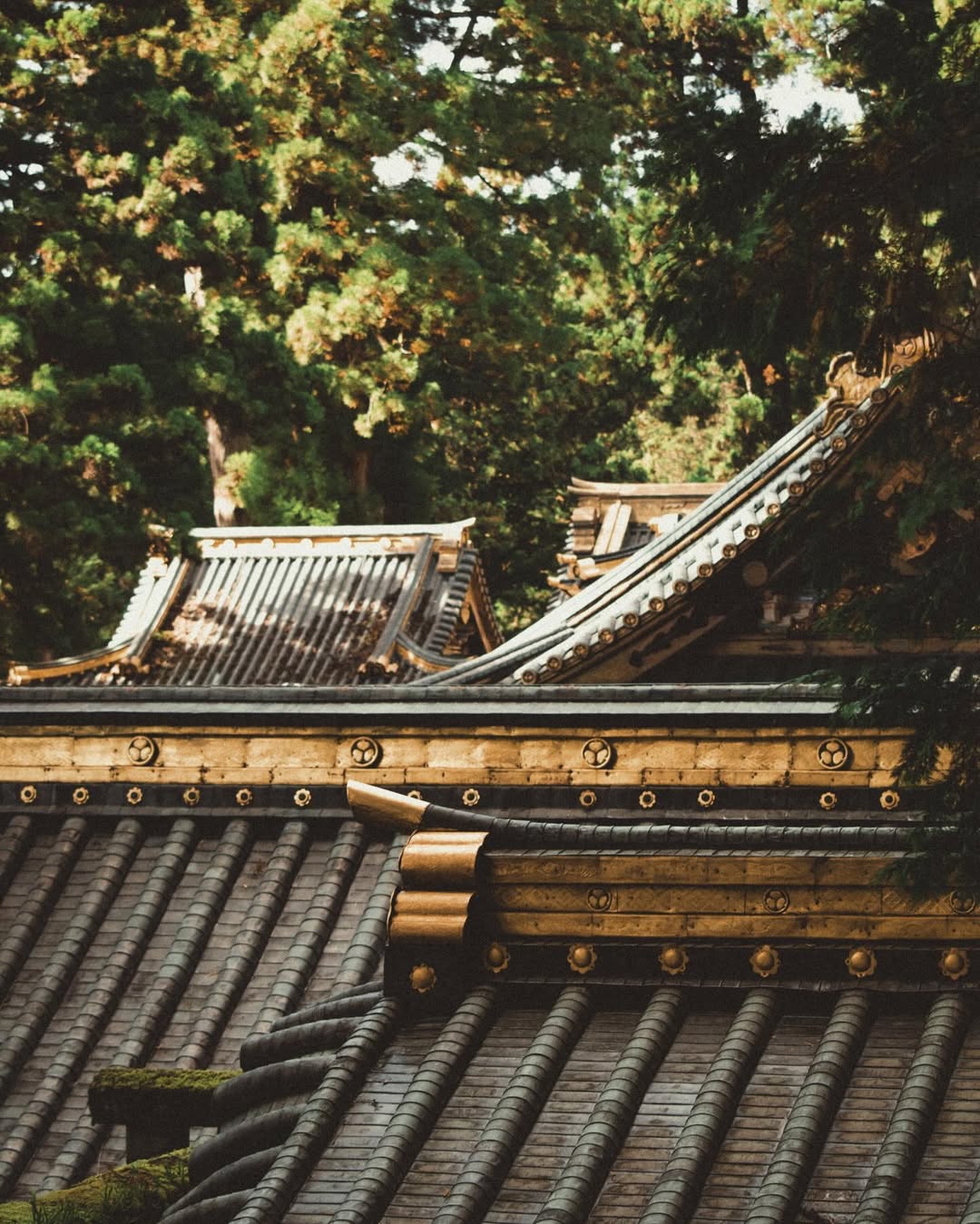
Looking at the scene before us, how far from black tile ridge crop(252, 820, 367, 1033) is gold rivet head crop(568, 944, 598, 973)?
161 centimetres

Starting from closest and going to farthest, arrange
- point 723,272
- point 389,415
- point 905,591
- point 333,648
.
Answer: point 905,591 < point 723,272 < point 333,648 < point 389,415

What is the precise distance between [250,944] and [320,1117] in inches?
76.5

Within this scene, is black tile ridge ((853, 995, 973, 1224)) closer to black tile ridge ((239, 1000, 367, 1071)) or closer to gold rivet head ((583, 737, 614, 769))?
black tile ridge ((239, 1000, 367, 1071))

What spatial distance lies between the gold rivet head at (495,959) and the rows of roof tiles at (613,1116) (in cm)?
7

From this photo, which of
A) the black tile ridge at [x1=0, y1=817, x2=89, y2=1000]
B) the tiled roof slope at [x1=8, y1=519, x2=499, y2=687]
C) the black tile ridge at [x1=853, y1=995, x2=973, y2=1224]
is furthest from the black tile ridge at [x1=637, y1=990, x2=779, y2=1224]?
the tiled roof slope at [x1=8, y1=519, x2=499, y2=687]

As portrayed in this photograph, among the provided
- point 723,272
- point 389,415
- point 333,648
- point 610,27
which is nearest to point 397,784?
point 723,272

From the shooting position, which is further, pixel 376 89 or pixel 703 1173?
pixel 376 89

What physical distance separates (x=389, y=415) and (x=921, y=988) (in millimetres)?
27088

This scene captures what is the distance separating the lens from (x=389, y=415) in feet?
102

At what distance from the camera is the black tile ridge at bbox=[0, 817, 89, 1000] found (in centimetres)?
658

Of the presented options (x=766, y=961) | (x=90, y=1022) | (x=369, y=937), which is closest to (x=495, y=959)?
(x=766, y=961)

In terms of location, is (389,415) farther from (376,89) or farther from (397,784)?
(397,784)

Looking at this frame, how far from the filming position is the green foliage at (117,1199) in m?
4.65

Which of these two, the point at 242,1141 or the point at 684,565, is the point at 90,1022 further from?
the point at 684,565
